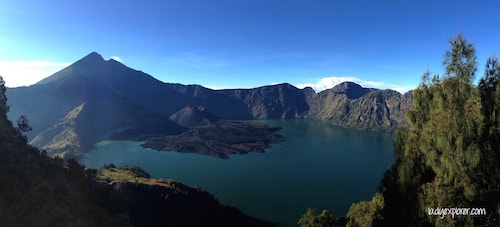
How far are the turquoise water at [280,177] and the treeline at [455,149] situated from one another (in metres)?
68.7

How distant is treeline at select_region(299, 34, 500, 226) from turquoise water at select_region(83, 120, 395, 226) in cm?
6872

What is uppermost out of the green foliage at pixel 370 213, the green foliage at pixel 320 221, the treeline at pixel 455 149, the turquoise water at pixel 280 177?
the treeline at pixel 455 149

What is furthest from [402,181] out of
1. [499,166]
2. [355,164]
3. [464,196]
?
[355,164]

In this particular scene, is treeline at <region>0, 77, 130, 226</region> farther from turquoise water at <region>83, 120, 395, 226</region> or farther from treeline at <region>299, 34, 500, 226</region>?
turquoise water at <region>83, 120, 395, 226</region>

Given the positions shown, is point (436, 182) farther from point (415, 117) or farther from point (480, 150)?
point (415, 117)

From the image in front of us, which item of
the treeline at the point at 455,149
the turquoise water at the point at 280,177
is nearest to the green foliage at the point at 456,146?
the treeline at the point at 455,149

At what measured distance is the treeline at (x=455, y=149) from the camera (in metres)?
16.5

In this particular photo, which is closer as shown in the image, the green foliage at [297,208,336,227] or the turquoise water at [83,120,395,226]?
the green foliage at [297,208,336,227]

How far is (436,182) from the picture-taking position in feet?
58.1

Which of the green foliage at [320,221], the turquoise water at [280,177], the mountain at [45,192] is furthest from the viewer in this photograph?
the turquoise water at [280,177]

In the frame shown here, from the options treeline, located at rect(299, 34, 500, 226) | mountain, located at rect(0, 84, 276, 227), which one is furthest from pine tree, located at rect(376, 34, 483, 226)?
mountain, located at rect(0, 84, 276, 227)

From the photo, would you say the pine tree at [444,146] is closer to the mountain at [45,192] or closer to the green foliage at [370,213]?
the green foliage at [370,213]

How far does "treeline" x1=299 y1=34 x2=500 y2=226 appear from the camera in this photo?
1647 centimetres

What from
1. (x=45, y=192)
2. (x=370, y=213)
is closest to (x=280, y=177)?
(x=370, y=213)
